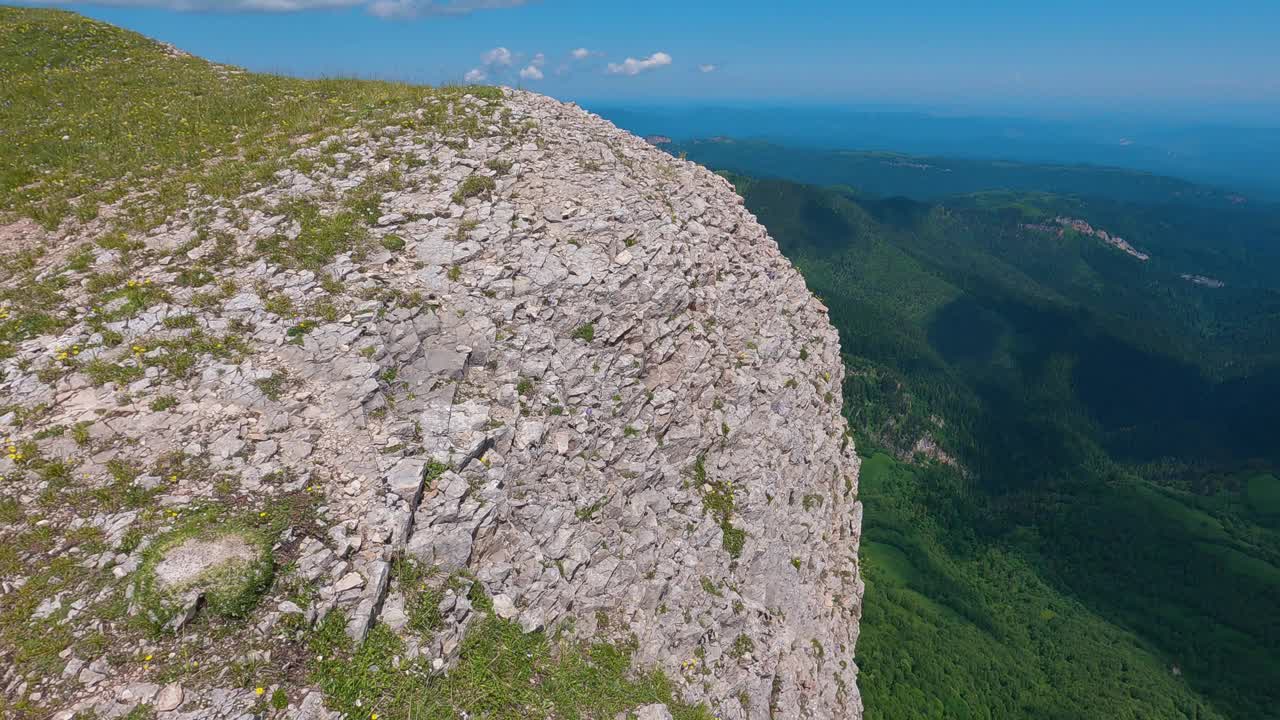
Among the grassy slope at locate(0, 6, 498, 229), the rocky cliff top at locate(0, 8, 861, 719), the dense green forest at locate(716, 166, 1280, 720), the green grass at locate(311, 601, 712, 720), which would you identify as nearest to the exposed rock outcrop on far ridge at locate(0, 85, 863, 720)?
the rocky cliff top at locate(0, 8, 861, 719)

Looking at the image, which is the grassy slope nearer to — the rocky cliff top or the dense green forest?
the rocky cliff top

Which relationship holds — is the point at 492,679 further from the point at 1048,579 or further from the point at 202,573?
the point at 1048,579

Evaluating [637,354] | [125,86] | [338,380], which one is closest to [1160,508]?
[637,354]

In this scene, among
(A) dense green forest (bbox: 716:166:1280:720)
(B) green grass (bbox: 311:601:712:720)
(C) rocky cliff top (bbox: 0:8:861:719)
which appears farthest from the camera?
(A) dense green forest (bbox: 716:166:1280:720)

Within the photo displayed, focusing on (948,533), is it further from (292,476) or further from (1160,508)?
(292,476)

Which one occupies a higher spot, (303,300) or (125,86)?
(125,86)
